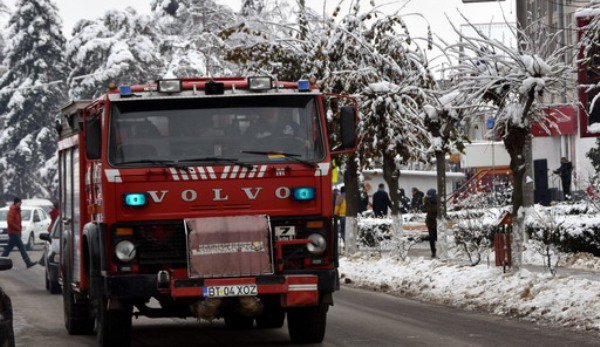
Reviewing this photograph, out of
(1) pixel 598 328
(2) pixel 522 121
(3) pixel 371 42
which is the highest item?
(3) pixel 371 42

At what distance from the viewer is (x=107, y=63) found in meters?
84.5

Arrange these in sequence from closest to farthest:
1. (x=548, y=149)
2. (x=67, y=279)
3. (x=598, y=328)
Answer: (x=598, y=328), (x=67, y=279), (x=548, y=149)

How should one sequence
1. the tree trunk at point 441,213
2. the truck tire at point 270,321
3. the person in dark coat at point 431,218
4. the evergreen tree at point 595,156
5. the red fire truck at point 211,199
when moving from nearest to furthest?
the red fire truck at point 211,199 → the truck tire at point 270,321 → the tree trunk at point 441,213 → the person in dark coat at point 431,218 → the evergreen tree at point 595,156

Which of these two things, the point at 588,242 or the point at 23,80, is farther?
the point at 23,80

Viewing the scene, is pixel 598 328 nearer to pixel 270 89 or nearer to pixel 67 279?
pixel 270 89

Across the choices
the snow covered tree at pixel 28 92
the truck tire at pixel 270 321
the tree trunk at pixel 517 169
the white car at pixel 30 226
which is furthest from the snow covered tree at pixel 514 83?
the snow covered tree at pixel 28 92

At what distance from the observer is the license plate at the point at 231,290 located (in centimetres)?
1333

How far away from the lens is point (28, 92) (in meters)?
93.2

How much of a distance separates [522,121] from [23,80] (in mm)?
75590

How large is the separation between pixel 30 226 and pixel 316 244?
3878cm

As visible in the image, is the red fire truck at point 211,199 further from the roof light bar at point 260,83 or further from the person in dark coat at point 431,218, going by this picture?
the person in dark coat at point 431,218

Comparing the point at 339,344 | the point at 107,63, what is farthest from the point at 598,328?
the point at 107,63

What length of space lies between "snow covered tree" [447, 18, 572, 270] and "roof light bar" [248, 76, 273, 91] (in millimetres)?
8388

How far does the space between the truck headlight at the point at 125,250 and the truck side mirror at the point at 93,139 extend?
832mm
